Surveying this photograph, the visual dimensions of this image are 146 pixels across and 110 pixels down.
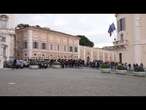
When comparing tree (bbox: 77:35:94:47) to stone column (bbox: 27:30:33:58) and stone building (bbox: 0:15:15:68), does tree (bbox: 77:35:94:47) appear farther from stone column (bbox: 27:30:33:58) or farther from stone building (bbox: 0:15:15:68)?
stone building (bbox: 0:15:15:68)

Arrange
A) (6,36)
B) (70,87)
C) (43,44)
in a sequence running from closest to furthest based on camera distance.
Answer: (70,87) → (6,36) → (43,44)

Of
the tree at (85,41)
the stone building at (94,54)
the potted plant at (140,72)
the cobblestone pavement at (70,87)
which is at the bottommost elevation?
the cobblestone pavement at (70,87)

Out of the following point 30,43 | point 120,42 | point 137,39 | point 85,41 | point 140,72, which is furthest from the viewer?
point 85,41

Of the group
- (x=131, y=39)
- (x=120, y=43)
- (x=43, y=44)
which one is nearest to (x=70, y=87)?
(x=131, y=39)

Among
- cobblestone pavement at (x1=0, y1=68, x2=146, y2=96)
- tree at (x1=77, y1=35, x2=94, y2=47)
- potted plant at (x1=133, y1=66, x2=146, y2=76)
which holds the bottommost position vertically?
cobblestone pavement at (x1=0, y1=68, x2=146, y2=96)

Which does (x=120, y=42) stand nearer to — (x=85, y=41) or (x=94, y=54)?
(x=94, y=54)

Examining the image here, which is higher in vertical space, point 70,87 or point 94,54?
point 94,54

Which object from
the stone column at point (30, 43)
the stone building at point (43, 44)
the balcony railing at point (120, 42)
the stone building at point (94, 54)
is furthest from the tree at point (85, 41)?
the balcony railing at point (120, 42)

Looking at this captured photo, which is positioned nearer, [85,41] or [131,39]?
[131,39]

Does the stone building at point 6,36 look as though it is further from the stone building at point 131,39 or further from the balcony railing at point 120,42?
the stone building at point 131,39

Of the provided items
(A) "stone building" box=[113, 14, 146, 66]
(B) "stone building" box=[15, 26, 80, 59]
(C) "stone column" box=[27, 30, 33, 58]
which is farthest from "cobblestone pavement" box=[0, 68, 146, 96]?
(B) "stone building" box=[15, 26, 80, 59]
